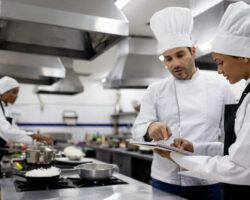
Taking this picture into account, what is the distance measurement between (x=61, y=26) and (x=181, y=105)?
31.7 inches

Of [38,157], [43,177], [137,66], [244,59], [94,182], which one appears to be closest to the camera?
[244,59]

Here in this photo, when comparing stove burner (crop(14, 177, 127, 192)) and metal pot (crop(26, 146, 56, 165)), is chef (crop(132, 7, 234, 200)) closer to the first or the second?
stove burner (crop(14, 177, 127, 192))

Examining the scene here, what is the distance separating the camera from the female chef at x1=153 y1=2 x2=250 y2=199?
1.07 meters

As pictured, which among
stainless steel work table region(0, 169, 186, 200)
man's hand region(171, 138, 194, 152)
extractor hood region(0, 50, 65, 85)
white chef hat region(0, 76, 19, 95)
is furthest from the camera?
extractor hood region(0, 50, 65, 85)

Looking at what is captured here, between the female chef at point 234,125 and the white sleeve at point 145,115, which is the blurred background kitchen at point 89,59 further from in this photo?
the female chef at point 234,125

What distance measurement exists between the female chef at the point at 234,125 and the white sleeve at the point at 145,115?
41 centimetres

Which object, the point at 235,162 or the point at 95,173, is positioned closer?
the point at 235,162

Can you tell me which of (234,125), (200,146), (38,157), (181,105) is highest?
(181,105)

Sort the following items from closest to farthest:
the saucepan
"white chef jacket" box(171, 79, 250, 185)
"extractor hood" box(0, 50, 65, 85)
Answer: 1. "white chef jacket" box(171, 79, 250, 185)
2. the saucepan
3. "extractor hood" box(0, 50, 65, 85)

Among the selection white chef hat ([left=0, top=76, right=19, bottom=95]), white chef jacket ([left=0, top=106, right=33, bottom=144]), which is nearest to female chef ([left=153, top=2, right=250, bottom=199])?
white chef jacket ([left=0, top=106, right=33, bottom=144])

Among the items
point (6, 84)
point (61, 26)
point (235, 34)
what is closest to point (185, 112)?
point (235, 34)

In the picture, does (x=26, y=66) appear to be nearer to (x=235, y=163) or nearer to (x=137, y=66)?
(x=137, y=66)

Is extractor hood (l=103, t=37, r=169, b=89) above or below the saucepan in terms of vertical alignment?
above

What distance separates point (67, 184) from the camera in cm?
166
